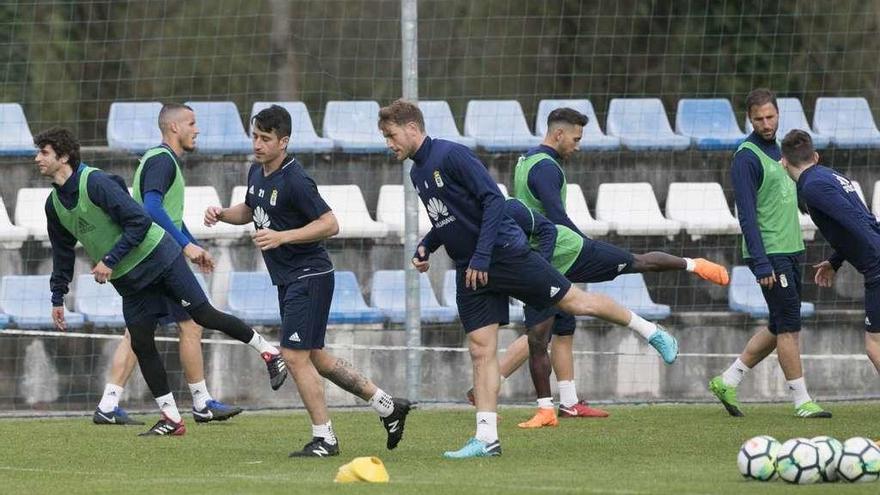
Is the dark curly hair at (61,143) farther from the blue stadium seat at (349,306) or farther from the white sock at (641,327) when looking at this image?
the blue stadium seat at (349,306)

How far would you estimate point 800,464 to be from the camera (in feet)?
27.1

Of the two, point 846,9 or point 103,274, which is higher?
point 846,9

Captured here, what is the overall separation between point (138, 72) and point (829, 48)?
7.73 metres

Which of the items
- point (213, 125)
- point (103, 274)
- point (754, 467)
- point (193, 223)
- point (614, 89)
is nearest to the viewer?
point (754, 467)

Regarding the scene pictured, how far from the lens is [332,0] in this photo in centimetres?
2156

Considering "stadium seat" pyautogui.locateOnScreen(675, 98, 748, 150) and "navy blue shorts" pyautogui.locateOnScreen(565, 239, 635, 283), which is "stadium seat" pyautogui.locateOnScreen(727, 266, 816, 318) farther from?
"navy blue shorts" pyautogui.locateOnScreen(565, 239, 635, 283)

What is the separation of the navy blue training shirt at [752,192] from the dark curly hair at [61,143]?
4.51 m

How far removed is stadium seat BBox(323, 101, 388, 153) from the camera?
57.2 ft

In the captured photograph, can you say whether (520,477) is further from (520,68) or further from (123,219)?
(520,68)

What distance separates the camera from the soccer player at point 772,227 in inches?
477

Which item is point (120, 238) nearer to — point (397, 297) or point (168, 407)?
point (168, 407)

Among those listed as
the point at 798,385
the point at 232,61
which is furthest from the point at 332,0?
the point at 798,385

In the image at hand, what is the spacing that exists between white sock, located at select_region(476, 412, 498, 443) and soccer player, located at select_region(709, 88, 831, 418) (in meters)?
2.96

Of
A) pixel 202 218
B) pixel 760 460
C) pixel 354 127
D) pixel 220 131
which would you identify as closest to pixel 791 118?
pixel 354 127
